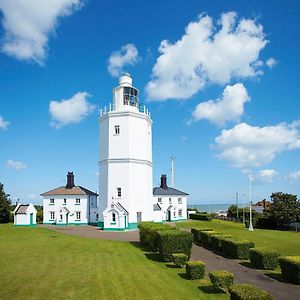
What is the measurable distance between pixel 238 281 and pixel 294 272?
2402mm

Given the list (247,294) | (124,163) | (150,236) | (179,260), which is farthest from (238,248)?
(124,163)

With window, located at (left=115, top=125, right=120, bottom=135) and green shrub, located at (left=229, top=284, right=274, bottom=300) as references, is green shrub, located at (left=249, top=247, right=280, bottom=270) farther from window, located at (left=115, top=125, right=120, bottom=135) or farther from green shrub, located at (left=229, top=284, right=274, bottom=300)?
window, located at (left=115, top=125, right=120, bottom=135)

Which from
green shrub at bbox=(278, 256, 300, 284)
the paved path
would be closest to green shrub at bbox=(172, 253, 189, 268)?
the paved path

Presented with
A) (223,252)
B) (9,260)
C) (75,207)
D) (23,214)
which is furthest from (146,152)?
(9,260)

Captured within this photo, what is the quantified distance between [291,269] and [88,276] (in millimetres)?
8996

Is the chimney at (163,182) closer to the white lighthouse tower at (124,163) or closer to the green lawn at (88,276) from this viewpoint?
the white lighthouse tower at (124,163)

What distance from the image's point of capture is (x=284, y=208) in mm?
40094

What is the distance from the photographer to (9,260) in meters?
18.0

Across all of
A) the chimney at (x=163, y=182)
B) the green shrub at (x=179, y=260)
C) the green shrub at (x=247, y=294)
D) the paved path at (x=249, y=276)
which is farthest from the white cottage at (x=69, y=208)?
the green shrub at (x=247, y=294)

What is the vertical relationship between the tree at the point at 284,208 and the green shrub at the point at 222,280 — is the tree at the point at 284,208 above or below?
above

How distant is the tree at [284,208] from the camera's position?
39716 mm

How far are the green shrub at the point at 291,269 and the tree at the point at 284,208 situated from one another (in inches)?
1077

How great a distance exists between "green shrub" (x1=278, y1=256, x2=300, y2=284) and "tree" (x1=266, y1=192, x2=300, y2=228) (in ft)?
89.7

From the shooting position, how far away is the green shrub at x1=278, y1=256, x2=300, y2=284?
13.9 m
